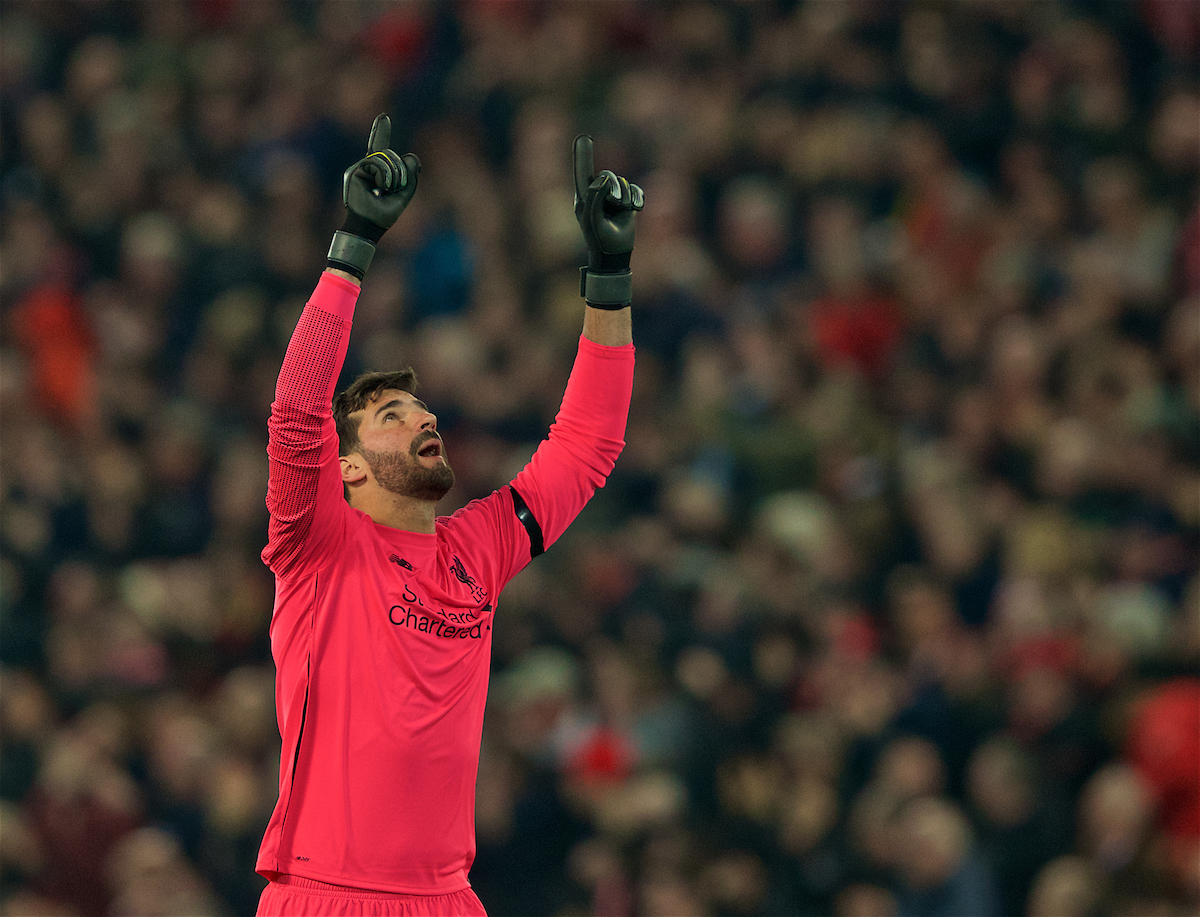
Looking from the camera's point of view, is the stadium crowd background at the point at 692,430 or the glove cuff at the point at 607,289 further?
the stadium crowd background at the point at 692,430

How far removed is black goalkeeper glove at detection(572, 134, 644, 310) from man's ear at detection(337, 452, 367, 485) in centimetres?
73

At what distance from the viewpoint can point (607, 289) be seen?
13.1ft

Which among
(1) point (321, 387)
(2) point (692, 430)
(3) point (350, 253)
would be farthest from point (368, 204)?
(2) point (692, 430)

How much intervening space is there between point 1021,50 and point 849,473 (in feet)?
9.84

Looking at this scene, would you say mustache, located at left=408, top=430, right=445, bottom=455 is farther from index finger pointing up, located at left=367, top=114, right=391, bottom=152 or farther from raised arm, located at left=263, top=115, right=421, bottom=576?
index finger pointing up, located at left=367, top=114, right=391, bottom=152

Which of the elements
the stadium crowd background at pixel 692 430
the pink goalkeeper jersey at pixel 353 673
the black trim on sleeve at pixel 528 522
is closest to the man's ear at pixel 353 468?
the pink goalkeeper jersey at pixel 353 673

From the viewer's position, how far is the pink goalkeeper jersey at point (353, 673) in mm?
3365

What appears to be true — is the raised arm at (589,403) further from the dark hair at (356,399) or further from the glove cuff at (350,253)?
the glove cuff at (350,253)

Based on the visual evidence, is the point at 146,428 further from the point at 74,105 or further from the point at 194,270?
the point at 74,105

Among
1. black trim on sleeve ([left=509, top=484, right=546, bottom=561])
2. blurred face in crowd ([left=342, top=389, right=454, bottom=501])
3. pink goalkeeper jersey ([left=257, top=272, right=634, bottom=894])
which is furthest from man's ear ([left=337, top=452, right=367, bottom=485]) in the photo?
black trim on sleeve ([left=509, top=484, right=546, bottom=561])

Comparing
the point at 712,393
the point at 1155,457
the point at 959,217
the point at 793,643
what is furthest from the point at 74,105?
the point at 1155,457

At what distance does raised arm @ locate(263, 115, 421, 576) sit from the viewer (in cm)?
333

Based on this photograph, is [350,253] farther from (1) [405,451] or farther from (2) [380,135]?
(1) [405,451]

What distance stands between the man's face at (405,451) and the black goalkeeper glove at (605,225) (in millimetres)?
584
